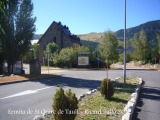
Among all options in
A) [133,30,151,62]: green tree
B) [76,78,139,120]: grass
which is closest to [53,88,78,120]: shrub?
[76,78,139,120]: grass

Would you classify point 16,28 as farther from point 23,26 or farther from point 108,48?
point 108,48

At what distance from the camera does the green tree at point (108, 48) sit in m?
52.8

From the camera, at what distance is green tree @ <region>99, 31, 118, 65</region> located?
173ft

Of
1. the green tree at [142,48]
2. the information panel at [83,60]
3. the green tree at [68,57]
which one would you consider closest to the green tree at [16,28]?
the green tree at [68,57]

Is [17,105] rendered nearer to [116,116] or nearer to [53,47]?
[116,116]

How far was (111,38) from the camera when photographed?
61.2 meters

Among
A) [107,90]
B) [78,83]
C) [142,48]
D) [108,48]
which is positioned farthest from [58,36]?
[107,90]

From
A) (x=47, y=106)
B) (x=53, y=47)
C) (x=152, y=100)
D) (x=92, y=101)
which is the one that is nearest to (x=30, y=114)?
(x=47, y=106)

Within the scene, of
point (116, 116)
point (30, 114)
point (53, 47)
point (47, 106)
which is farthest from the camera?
point (53, 47)

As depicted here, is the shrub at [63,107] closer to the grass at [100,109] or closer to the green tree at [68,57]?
the grass at [100,109]

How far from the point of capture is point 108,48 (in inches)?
2162

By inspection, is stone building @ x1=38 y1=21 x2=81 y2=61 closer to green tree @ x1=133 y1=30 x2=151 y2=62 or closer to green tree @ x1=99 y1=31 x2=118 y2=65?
green tree @ x1=99 y1=31 x2=118 y2=65

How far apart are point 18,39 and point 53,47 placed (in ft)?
83.1

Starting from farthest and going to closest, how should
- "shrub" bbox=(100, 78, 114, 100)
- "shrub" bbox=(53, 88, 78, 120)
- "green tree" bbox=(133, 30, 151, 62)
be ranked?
"green tree" bbox=(133, 30, 151, 62), "shrub" bbox=(100, 78, 114, 100), "shrub" bbox=(53, 88, 78, 120)
